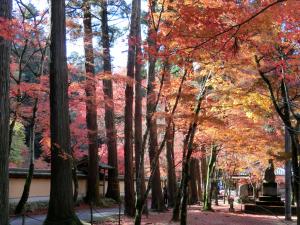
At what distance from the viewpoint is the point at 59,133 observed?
11.9m

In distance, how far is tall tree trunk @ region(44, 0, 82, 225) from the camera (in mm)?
11359

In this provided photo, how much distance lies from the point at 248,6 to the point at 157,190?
13548 millimetres

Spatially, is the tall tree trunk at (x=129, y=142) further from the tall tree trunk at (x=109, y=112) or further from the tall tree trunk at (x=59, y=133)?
the tall tree trunk at (x=59, y=133)

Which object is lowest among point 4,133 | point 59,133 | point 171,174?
point 171,174

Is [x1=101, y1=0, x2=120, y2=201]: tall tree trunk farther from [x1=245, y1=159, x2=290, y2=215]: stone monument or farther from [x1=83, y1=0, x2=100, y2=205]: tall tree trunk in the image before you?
[x1=245, y1=159, x2=290, y2=215]: stone monument

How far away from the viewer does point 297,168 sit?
12.0 meters

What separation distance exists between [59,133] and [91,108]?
10.1 meters

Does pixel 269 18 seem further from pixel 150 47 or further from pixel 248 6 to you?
pixel 150 47

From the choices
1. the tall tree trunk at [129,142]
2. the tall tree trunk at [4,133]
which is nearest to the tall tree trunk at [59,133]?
the tall tree trunk at [4,133]

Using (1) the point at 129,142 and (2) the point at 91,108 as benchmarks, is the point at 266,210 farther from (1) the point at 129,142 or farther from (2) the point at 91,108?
(2) the point at 91,108

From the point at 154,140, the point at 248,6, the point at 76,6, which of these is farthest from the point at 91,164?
the point at 248,6

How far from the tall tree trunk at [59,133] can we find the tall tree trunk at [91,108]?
7.31 m

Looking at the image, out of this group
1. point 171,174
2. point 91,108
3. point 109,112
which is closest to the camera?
point 91,108

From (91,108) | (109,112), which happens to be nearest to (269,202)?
(109,112)
